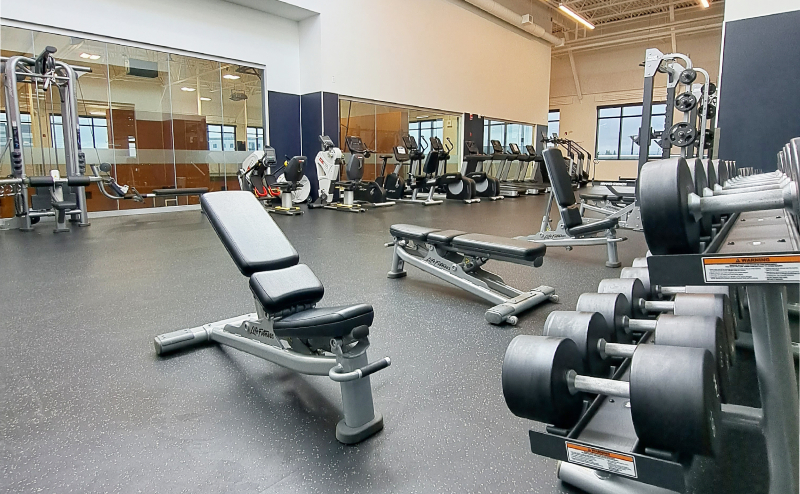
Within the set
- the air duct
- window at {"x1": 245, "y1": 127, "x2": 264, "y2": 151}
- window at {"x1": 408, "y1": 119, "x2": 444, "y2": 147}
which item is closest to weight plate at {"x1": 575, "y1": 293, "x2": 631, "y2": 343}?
window at {"x1": 245, "y1": 127, "x2": 264, "y2": 151}

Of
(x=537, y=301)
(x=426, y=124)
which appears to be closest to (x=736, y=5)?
(x=537, y=301)

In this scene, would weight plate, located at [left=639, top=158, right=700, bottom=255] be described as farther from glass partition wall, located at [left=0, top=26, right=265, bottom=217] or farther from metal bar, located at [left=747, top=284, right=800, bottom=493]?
glass partition wall, located at [left=0, top=26, right=265, bottom=217]

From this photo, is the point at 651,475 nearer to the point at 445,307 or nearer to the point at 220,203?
the point at 220,203

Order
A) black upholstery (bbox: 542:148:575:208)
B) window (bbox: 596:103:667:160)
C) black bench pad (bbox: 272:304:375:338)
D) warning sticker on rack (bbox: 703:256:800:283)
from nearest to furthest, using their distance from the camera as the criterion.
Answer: warning sticker on rack (bbox: 703:256:800:283), black bench pad (bbox: 272:304:375:338), black upholstery (bbox: 542:148:575:208), window (bbox: 596:103:667:160)

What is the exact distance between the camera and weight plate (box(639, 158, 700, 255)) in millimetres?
877

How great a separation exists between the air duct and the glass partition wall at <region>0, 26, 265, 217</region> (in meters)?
6.30

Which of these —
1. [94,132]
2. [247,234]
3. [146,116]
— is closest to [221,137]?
[146,116]

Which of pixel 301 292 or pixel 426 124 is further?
pixel 426 124

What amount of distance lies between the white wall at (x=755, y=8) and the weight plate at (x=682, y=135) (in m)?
2.66

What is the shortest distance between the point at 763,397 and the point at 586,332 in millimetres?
396

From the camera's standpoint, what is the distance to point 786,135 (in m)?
5.87

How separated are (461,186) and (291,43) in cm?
430

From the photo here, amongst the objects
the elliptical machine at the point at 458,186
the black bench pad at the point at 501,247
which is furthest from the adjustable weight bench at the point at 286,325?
the elliptical machine at the point at 458,186

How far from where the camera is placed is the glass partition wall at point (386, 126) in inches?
392
